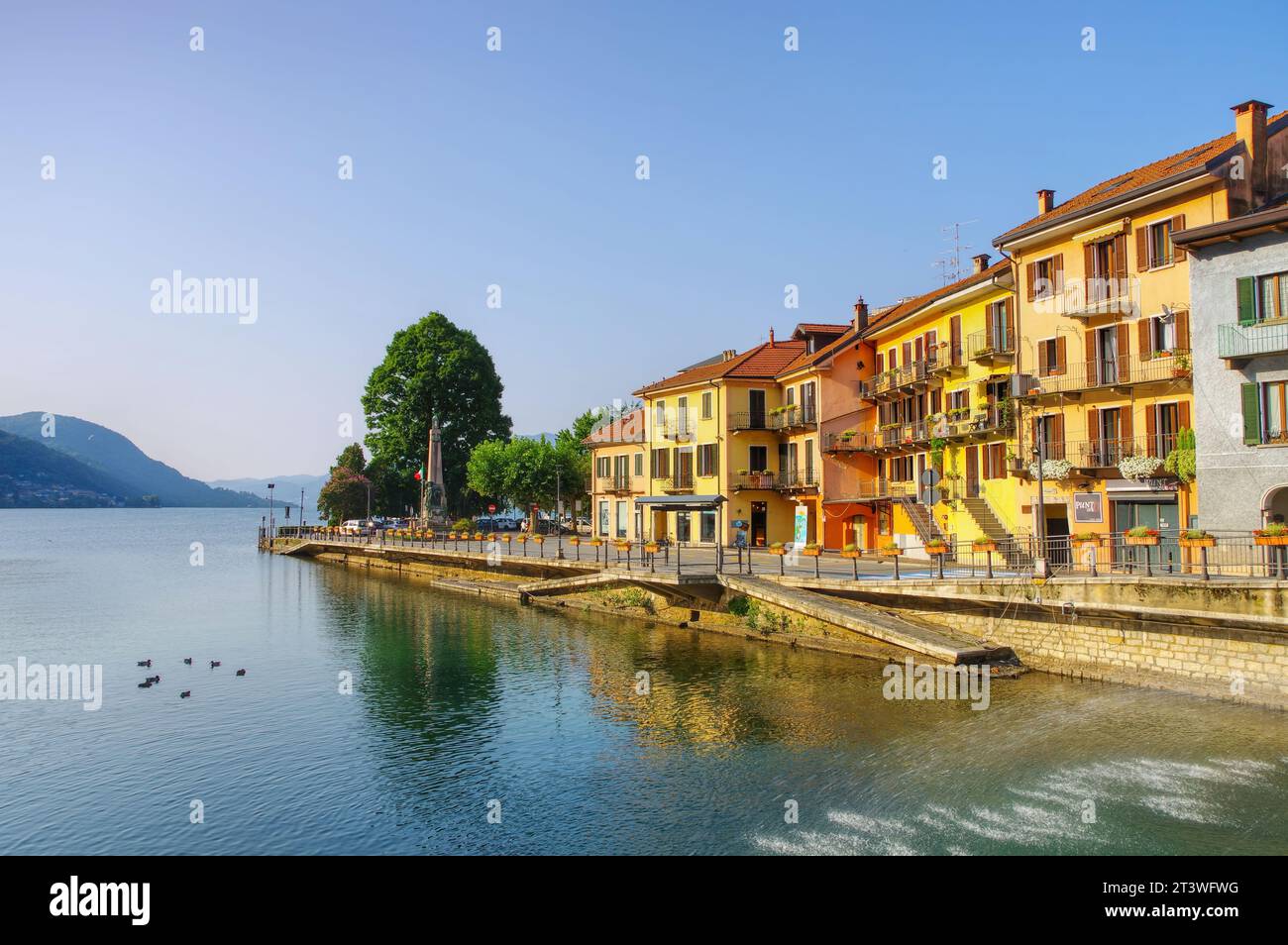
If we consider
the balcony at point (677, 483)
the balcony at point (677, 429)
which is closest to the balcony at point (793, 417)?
the balcony at point (677, 429)

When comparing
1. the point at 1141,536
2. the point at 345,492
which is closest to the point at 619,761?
the point at 1141,536

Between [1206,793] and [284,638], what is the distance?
1465 inches

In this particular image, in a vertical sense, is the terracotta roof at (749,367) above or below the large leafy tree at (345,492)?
above

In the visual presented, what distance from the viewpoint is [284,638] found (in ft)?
133

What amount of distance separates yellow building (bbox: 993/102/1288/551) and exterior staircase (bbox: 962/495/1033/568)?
1.37 meters

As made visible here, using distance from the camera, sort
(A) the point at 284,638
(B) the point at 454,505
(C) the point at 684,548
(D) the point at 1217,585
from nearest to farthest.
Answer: (D) the point at 1217,585 < (A) the point at 284,638 < (C) the point at 684,548 < (B) the point at 454,505

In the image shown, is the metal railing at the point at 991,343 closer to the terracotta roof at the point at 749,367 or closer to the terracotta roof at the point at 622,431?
the terracotta roof at the point at 749,367

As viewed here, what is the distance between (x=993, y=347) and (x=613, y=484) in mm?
34735

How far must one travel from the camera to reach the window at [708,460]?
55.6m

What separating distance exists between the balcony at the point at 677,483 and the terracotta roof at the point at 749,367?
629 cm

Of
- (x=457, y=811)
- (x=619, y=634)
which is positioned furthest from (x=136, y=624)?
(x=457, y=811)

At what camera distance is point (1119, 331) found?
3119 cm
